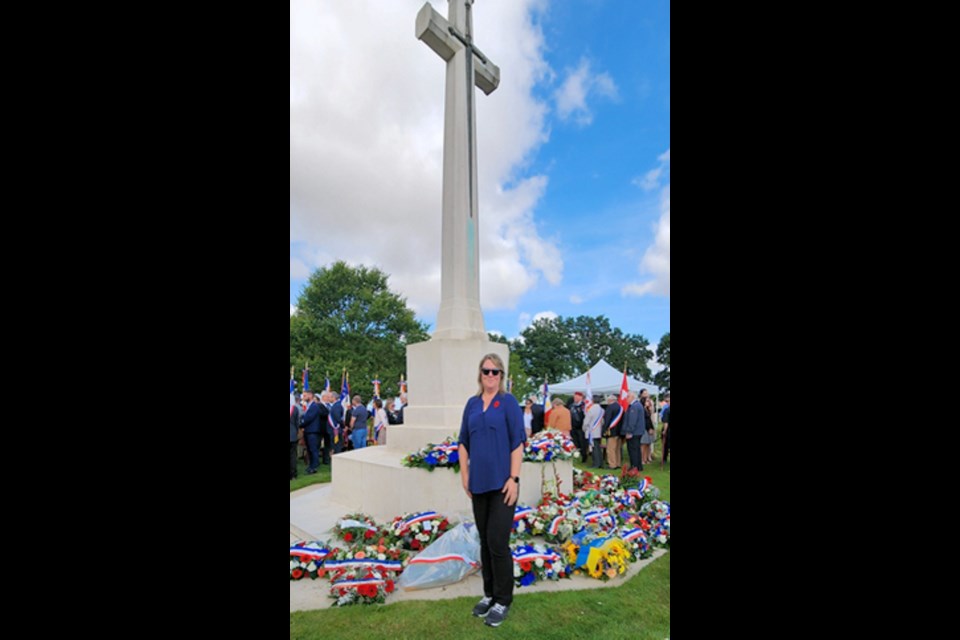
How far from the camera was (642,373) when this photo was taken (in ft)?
247

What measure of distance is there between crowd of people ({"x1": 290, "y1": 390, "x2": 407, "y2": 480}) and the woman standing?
794 cm

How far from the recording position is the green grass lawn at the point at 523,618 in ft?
10.7

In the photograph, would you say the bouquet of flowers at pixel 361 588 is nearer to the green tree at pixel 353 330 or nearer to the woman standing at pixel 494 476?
the woman standing at pixel 494 476

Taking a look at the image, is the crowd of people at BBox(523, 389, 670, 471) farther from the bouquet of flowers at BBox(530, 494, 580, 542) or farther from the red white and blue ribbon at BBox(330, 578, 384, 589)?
the red white and blue ribbon at BBox(330, 578, 384, 589)

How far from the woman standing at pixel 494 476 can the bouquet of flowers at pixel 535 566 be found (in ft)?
2.17

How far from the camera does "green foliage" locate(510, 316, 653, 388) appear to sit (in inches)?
2625

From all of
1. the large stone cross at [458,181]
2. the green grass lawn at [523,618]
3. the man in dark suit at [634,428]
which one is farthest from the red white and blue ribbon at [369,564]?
the man in dark suit at [634,428]

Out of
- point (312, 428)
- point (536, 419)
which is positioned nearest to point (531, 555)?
point (536, 419)

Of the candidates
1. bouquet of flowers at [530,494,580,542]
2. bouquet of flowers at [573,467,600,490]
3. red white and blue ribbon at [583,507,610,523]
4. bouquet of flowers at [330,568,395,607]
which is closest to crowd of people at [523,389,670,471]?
bouquet of flowers at [573,467,600,490]

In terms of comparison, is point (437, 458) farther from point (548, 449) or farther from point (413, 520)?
point (548, 449)

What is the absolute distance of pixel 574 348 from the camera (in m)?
70.0
